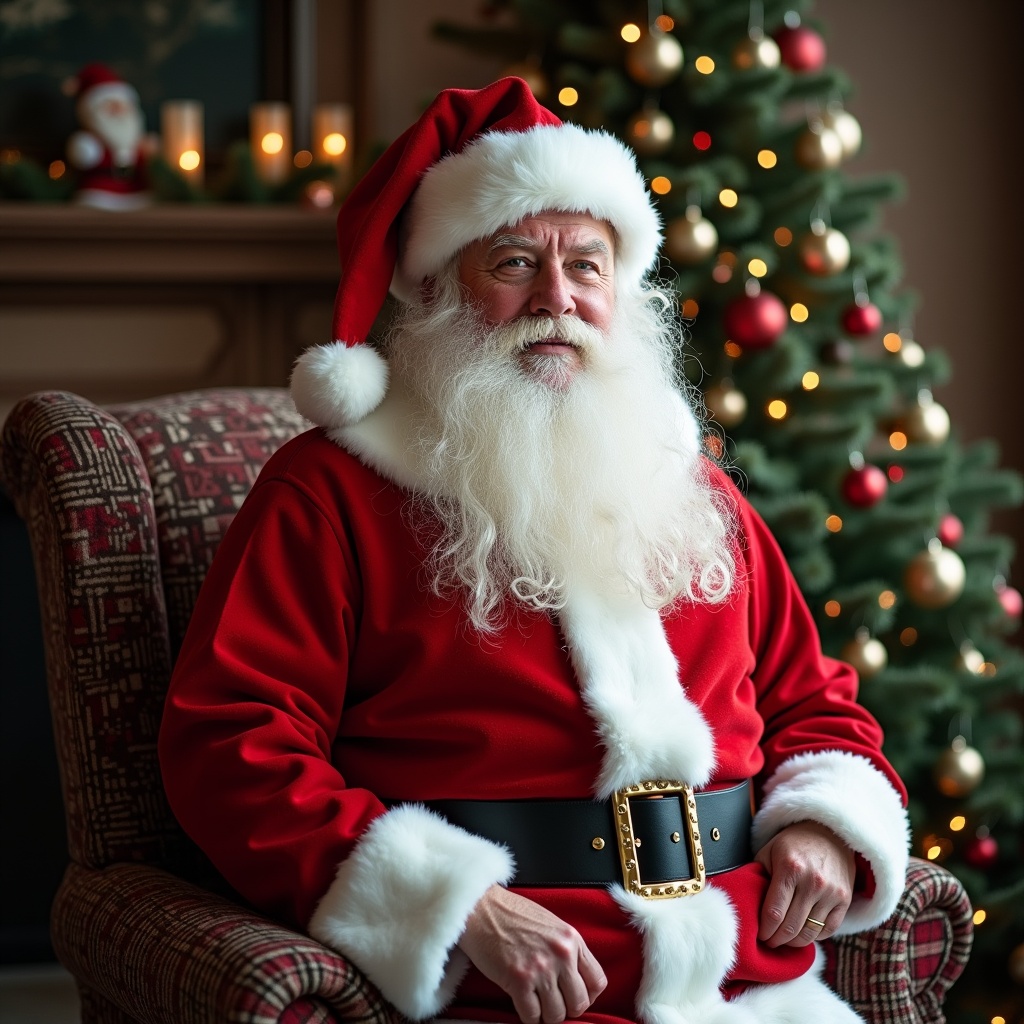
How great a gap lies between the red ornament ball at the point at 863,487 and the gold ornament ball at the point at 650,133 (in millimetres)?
833

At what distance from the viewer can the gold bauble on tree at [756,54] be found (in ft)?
8.87

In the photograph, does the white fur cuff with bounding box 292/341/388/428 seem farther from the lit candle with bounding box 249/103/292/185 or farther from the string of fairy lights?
the lit candle with bounding box 249/103/292/185

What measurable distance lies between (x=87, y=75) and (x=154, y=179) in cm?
33

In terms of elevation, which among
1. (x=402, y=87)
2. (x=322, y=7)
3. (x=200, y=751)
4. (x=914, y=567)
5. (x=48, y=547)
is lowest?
(x=914, y=567)

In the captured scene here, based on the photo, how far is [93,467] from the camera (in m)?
1.80

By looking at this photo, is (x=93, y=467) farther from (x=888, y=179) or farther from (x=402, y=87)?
(x=402, y=87)

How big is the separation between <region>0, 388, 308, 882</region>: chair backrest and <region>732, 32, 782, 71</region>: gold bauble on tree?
63.9 inches

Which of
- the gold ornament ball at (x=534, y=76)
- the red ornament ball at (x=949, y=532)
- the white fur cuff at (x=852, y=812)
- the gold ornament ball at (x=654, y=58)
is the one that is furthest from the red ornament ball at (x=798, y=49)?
the white fur cuff at (x=852, y=812)

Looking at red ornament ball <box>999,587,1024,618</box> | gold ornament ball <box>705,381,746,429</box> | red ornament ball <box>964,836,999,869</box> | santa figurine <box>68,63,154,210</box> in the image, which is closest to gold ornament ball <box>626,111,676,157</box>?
gold ornament ball <box>705,381,746,429</box>

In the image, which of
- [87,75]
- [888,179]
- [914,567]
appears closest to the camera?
[914,567]

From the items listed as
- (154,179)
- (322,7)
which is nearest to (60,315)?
(154,179)

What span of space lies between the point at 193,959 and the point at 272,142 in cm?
270

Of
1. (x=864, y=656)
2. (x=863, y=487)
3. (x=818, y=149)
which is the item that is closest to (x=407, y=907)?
(x=864, y=656)

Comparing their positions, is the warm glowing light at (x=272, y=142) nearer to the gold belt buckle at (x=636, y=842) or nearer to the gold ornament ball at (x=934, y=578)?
the gold ornament ball at (x=934, y=578)
